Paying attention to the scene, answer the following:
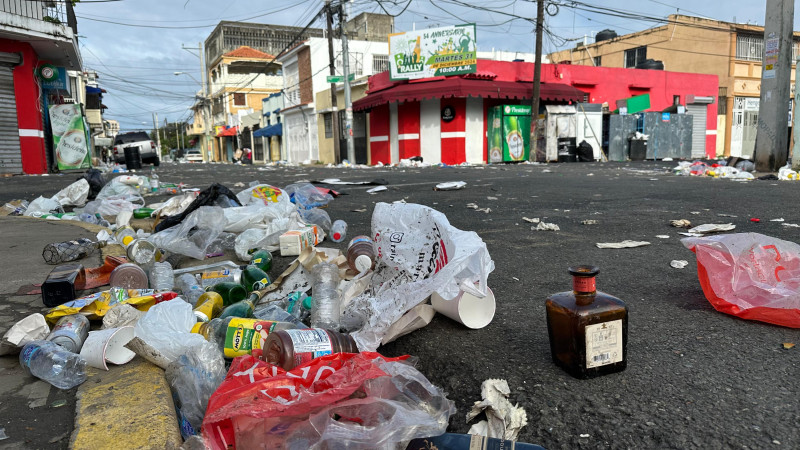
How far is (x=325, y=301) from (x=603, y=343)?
1121 mm

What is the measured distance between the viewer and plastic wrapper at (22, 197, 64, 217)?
18.3ft

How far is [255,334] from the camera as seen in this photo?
1839 millimetres

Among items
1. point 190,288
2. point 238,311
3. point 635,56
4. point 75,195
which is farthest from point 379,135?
point 238,311

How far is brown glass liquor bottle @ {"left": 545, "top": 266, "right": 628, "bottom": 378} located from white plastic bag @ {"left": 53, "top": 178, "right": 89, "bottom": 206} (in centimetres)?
645

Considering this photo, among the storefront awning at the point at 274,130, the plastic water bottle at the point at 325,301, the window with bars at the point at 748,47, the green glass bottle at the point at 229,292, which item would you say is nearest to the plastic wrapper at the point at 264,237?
the green glass bottle at the point at 229,292

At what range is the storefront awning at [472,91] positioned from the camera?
60.2 feet

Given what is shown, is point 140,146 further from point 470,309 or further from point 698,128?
point 470,309

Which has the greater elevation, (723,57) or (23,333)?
(723,57)

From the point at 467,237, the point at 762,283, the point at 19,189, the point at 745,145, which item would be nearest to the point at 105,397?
the point at 467,237

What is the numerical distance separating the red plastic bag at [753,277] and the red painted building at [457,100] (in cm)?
1697

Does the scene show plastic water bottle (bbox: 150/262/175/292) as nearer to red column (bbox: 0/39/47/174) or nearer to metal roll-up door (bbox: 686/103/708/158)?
red column (bbox: 0/39/47/174)

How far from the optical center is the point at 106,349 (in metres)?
1.73

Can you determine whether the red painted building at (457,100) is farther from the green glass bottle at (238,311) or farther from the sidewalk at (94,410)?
the sidewalk at (94,410)

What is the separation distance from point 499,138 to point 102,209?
16250 mm
